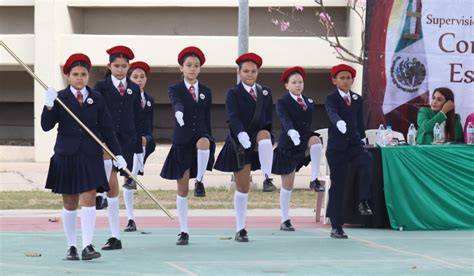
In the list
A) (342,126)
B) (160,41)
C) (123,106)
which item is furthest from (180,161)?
(160,41)

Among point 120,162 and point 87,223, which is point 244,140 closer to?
point 120,162

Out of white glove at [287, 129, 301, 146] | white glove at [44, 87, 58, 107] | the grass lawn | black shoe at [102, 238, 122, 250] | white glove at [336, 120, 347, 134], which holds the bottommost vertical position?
black shoe at [102, 238, 122, 250]

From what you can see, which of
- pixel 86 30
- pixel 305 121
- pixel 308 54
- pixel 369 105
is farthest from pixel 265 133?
pixel 86 30

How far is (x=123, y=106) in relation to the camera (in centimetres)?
1283

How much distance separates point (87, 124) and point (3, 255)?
65.6 inches

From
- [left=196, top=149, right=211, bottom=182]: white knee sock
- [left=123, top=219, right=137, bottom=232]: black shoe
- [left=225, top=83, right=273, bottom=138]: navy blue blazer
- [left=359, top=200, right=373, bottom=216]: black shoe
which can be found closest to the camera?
[left=196, top=149, right=211, bottom=182]: white knee sock

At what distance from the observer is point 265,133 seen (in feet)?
42.8

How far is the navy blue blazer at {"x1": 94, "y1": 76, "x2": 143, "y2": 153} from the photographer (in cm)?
1274

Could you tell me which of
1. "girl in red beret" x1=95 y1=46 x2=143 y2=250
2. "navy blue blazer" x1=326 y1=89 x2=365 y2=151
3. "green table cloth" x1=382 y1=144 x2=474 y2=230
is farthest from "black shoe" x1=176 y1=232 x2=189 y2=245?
"green table cloth" x1=382 y1=144 x2=474 y2=230

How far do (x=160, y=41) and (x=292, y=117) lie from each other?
47.6ft

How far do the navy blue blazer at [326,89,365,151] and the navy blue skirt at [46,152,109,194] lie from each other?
3400 millimetres

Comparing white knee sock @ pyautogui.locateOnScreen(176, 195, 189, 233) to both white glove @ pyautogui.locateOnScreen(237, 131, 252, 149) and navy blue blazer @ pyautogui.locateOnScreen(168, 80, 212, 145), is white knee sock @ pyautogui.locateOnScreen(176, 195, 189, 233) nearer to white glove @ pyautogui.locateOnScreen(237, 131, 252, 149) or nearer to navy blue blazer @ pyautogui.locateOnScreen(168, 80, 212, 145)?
navy blue blazer @ pyautogui.locateOnScreen(168, 80, 212, 145)

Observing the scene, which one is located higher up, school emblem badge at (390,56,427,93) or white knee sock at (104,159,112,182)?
school emblem badge at (390,56,427,93)

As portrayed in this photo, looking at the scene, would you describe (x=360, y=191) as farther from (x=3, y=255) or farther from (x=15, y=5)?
(x=15, y=5)
